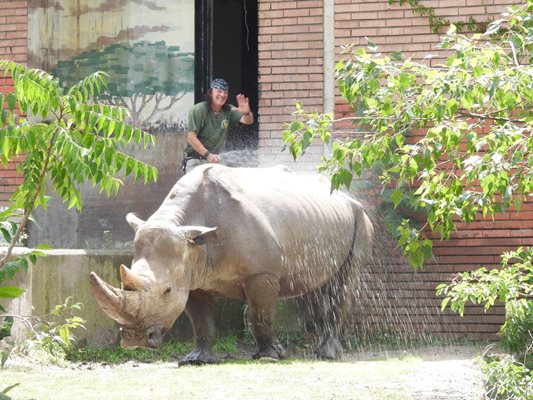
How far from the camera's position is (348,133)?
13867 millimetres

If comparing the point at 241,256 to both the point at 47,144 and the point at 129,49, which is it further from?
the point at 47,144

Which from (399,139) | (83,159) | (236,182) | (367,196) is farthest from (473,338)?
(83,159)

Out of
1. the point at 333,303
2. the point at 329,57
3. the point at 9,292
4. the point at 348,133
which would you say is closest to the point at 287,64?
the point at 329,57

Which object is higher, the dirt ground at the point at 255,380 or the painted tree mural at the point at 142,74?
the painted tree mural at the point at 142,74

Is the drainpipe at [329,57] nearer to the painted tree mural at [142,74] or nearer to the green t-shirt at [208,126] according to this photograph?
the green t-shirt at [208,126]

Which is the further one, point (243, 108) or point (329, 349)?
point (243, 108)

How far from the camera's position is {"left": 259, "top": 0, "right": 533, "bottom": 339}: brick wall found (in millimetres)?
13977

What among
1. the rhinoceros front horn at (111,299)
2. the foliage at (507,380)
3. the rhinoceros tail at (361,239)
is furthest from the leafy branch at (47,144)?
the rhinoceros tail at (361,239)

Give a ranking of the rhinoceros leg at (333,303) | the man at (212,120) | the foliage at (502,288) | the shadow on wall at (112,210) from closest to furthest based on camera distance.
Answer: the foliage at (502,288) < the rhinoceros leg at (333,303) < the man at (212,120) < the shadow on wall at (112,210)

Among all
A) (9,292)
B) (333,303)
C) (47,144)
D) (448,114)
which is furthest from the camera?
(333,303)

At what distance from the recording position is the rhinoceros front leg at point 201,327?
1192 centimetres

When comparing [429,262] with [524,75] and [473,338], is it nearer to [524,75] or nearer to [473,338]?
→ [473,338]

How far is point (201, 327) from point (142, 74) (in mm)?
4858

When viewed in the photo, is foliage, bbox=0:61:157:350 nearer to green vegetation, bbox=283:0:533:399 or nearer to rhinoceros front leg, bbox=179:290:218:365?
green vegetation, bbox=283:0:533:399
